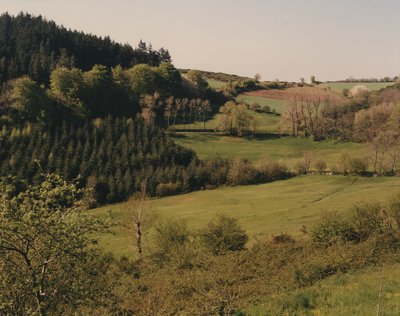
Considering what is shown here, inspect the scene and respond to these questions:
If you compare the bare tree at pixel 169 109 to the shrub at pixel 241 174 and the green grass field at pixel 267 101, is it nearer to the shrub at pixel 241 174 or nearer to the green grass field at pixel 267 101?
the green grass field at pixel 267 101

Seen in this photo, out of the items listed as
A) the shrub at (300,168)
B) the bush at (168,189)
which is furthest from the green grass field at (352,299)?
the shrub at (300,168)

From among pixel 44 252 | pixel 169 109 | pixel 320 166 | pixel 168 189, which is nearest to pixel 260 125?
pixel 169 109

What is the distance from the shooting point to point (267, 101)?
576 feet

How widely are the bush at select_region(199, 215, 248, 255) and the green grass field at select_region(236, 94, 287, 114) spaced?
400 feet

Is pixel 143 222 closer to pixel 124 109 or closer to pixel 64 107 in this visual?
pixel 64 107

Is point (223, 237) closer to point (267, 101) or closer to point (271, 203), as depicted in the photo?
point (271, 203)

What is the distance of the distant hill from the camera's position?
507ft

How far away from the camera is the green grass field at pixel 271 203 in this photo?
201ft

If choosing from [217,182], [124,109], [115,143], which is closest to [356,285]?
[217,182]

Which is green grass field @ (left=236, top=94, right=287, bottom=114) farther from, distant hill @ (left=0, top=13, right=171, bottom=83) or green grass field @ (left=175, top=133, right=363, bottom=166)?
distant hill @ (left=0, top=13, right=171, bottom=83)

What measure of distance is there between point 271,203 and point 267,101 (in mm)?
108363

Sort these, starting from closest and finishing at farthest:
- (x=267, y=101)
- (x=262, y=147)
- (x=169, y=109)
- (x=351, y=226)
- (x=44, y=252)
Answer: (x=44, y=252) → (x=351, y=226) → (x=262, y=147) → (x=169, y=109) → (x=267, y=101)

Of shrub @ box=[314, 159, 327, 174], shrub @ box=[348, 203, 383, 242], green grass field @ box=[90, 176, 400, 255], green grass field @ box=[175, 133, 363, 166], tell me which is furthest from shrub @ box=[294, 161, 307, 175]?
shrub @ box=[348, 203, 383, 242]

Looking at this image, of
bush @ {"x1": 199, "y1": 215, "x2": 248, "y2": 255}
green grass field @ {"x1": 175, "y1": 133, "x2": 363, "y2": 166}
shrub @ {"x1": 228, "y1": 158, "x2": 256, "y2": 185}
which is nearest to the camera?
bush @ {"x1": 199, "y1": 215, "x2": 248, "y2": 255}
